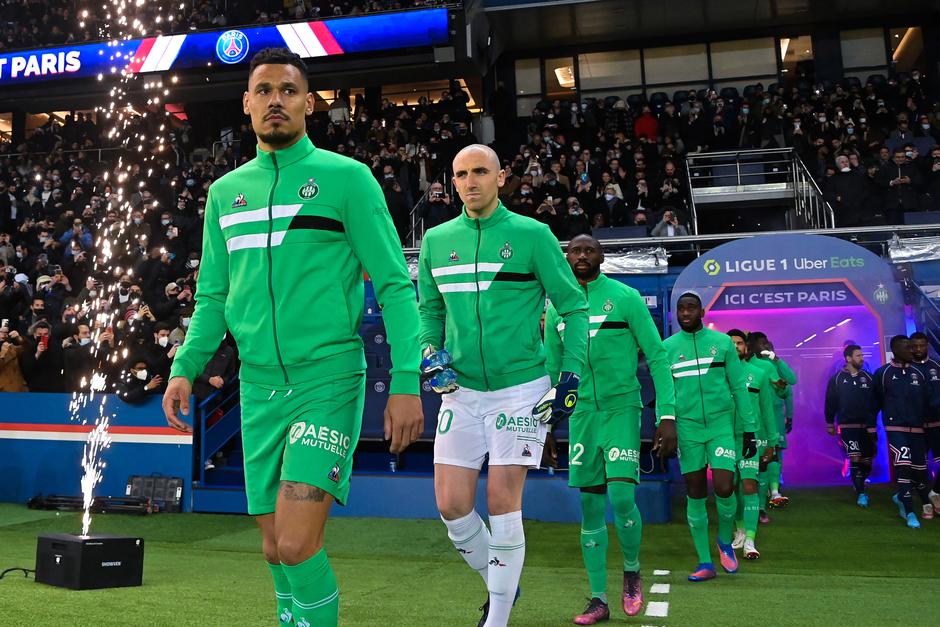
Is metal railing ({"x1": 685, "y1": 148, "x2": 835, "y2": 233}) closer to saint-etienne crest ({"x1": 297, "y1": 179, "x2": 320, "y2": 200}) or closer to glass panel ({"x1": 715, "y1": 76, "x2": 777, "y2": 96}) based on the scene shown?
glass panel ({"x1": 715, "y1": 76, "x2": 777, "y2": 96})

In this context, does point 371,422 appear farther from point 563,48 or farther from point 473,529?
point 563,48

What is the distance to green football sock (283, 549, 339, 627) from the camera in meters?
2.83

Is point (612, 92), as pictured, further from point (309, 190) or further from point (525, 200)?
point (309, 190)

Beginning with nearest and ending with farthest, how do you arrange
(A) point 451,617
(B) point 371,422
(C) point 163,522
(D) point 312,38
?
(A) point 451,617, (C) point 163,522, (B) point 371,422, (D) point 312,38

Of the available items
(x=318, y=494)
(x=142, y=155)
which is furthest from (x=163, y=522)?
(x=142, y=155)

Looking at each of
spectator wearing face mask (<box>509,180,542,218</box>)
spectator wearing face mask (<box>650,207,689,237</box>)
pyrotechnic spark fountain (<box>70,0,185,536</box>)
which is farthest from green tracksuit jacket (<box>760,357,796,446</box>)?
pyrotechnic spark fountain (<box>70,0,185,536</box>)

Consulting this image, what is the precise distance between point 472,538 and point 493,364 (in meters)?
0.89

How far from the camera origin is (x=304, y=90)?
3262mm

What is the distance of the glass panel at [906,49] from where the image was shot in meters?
23.8

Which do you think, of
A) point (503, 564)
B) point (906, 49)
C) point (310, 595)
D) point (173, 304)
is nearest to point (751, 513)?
point (503, 564)

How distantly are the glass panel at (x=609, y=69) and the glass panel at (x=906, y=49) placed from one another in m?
6.72

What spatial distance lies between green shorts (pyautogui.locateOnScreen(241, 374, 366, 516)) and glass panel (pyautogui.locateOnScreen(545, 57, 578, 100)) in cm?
2314

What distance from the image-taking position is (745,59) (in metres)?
24.5

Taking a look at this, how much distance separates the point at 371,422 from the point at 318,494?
10.1m
